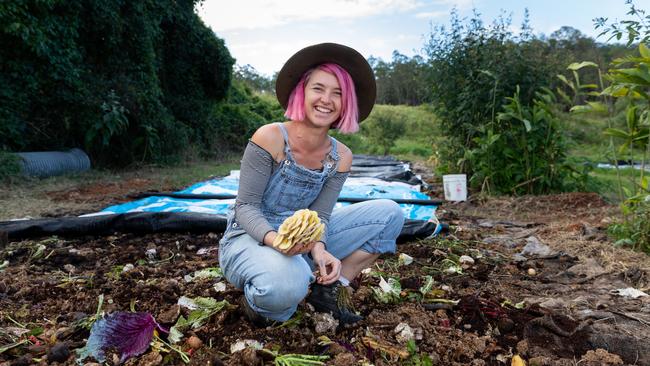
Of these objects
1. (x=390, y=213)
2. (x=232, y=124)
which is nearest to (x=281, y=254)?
(x=390, y=213)

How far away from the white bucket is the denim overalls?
334cm

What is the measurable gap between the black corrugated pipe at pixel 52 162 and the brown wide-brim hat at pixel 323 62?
5.29m

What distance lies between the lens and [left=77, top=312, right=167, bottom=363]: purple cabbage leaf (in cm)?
158

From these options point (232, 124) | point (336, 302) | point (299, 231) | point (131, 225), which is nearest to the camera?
point (299, 231)

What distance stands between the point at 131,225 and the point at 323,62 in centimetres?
221

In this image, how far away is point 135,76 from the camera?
26.6 feet

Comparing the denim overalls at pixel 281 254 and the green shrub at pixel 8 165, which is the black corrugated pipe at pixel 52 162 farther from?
the denim overalls at pixel 281 254

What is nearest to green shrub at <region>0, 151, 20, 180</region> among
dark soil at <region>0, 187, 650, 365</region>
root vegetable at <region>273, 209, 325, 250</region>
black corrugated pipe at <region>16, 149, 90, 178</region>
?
black corrugated pipe at <region>16, 149, 90, 178</region>

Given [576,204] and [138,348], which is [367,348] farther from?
[576,204]

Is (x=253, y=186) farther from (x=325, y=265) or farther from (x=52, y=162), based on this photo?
(x=52, y=162)

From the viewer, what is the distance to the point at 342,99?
192cm

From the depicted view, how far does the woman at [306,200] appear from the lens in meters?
1.71

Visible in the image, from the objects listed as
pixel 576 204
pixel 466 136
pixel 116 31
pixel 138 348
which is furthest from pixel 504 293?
pixel 116 31

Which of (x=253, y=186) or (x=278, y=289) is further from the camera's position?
(x=253, y=186)
